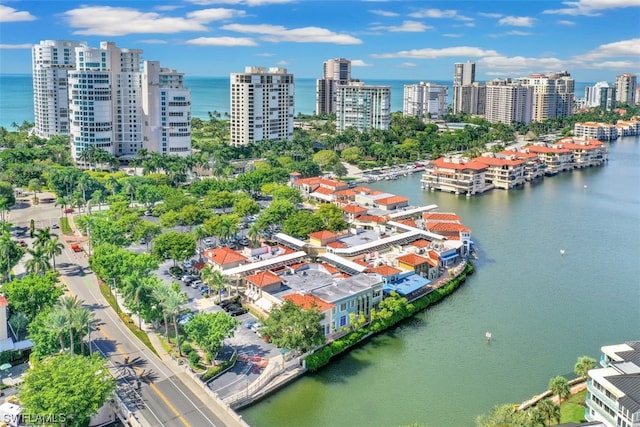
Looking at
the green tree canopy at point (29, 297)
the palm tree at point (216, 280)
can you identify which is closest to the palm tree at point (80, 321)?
the green tree canopy at point (29, 297)

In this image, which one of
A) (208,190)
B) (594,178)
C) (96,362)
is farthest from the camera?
(594,178)

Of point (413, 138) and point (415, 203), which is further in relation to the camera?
point (413, 138)

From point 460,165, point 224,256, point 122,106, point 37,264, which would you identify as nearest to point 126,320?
point 37,264

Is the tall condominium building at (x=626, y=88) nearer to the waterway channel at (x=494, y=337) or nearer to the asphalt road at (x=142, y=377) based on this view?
the waterway channel at (x=494, y=337)

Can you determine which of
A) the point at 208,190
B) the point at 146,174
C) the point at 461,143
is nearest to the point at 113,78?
the point at 146,174

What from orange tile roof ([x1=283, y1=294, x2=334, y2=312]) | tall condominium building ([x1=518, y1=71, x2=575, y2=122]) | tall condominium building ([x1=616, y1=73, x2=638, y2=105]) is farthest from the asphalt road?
tall condominium building ([x1=616, y1=73, x2=638, y2=105])

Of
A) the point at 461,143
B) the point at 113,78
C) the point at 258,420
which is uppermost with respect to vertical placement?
the point at 113,78

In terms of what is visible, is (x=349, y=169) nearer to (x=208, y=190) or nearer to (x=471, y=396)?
(x=208, y=190)
